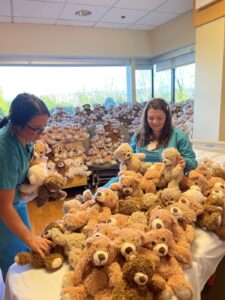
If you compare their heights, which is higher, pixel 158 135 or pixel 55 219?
pixel 158 135

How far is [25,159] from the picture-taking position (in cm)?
112

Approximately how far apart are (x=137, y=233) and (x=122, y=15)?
3583 mm

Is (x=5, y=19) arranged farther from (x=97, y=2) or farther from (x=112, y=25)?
(x=112, y=25)

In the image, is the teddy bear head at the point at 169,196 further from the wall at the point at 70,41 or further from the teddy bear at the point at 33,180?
the wall at the point at 70,41

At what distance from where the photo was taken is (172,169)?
1.43m

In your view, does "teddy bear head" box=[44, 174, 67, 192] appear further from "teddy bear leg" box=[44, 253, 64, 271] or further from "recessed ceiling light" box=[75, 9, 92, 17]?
"recessed ceiling light" box=[75, 9, 92, 17]

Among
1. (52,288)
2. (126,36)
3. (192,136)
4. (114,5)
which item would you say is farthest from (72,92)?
(52,288)

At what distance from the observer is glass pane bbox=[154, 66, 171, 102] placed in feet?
15.1

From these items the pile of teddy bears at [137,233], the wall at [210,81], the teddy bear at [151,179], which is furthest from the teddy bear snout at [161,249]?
the wall at [210,81]

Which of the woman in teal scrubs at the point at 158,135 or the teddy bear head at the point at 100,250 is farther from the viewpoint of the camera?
the woman in teal scrubs at the point at 158,135

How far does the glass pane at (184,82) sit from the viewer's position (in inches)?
160

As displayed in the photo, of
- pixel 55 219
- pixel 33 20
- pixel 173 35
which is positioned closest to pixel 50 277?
pixel 55 219

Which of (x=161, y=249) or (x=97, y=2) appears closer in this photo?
(x=161, y=249)

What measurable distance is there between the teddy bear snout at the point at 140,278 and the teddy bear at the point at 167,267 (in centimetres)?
7
